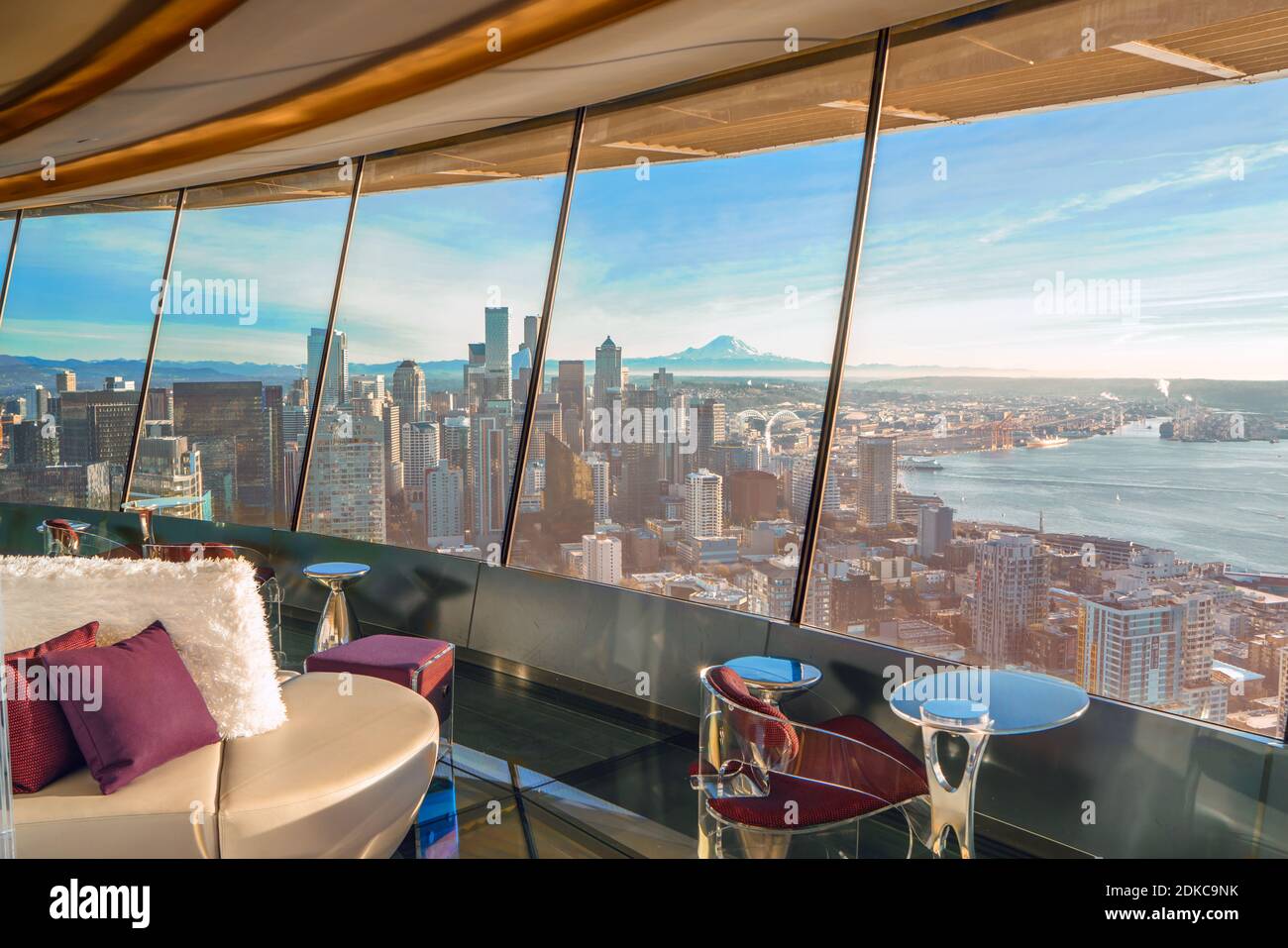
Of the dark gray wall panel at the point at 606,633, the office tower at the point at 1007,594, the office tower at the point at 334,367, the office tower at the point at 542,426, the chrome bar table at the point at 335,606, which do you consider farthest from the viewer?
the office tower at the point at 334,367

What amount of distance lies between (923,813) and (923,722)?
0.92 feet

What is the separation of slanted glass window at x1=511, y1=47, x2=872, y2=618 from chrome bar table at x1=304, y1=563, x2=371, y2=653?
3.56 ft

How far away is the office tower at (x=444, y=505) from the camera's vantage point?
6480mm

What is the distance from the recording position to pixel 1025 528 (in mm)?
3953

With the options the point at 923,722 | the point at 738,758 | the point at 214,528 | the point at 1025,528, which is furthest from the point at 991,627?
the point at 214,528

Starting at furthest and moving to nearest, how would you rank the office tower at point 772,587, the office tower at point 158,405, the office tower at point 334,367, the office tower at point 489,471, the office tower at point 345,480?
the office tower at point 158,405
the office tower at point 334,367
the office tower at point 345,480
the office tower at point 489,471
the office tower at point 772,587

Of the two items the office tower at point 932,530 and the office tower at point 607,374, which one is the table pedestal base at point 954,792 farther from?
the office tower at point 607,374

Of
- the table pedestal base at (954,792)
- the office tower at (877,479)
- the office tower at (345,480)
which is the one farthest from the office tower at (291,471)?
the table pedestal base at (954,792)

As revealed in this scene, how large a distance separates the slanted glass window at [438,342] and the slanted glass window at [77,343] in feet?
9.28

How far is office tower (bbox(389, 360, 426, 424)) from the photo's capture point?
701cm

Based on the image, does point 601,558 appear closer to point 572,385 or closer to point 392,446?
point 572,385

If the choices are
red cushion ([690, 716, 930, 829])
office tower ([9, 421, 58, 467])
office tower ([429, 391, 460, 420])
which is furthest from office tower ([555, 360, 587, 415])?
office tower ([9, 421, 58, 467])

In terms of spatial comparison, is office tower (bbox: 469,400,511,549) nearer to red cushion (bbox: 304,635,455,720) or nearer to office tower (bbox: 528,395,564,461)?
office tower (bbox: 528,395,564,461)
